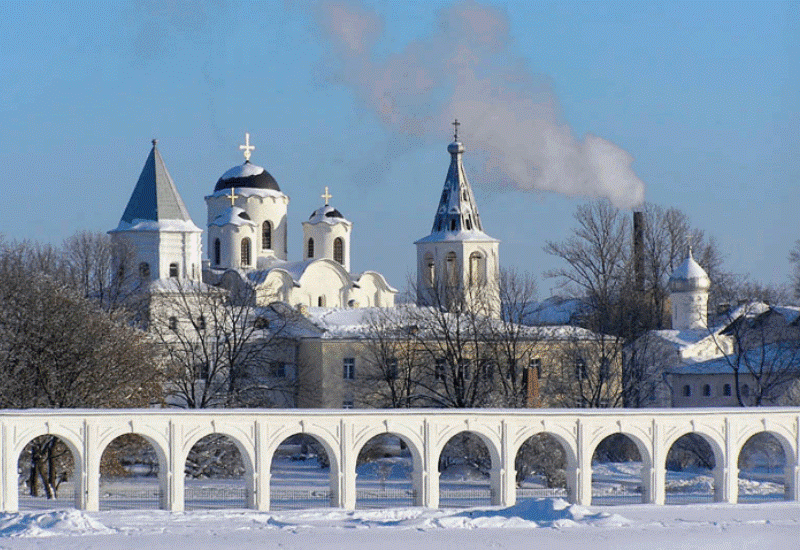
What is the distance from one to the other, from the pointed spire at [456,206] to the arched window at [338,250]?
4.35 meters

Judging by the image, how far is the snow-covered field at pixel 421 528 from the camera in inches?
1351

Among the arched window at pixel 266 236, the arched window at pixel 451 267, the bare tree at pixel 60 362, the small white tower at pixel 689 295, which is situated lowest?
the bare tree at pixel 60 362

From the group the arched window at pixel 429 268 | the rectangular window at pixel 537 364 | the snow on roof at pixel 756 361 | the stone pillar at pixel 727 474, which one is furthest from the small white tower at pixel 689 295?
the stone pillar at pixel 727 474

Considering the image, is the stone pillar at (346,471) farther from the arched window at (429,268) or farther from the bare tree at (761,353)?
the arched window at (429,268)

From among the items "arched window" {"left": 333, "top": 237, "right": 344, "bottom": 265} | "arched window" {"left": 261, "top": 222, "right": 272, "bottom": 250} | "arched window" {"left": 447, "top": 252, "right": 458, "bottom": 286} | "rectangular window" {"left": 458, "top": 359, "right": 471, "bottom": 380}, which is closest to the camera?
"rectangular window" {"left": 458, "top": 359, "right": 471, "bottom": 380}

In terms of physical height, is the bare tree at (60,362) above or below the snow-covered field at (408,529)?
above

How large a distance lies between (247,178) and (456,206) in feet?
28.1

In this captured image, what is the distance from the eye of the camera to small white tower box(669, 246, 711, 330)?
69.6 metres

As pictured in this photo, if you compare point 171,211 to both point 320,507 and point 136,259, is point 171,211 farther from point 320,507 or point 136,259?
point 320,507

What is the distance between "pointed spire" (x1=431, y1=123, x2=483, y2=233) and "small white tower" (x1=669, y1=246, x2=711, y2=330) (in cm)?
1002

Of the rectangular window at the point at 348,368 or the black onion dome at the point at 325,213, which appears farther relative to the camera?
the black onion dome at the point at 325,213

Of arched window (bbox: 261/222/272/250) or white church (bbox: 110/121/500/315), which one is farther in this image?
arched window (bbox: 261/222/272/250)

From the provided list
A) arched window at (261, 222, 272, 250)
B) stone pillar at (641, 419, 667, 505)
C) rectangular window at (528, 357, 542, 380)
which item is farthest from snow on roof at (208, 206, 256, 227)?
stone pillar at (641, 419, 667, 505)

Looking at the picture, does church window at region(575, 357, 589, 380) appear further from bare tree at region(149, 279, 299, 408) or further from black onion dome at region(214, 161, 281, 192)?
black onion dome at region(214, 161, 281, 192)
